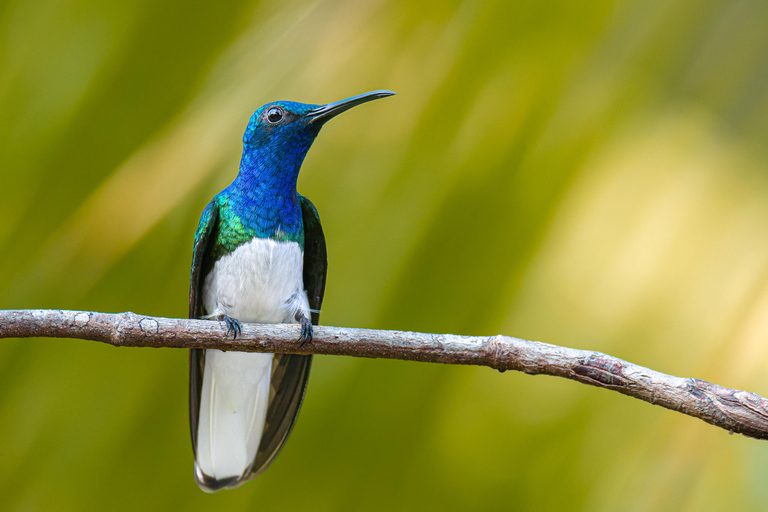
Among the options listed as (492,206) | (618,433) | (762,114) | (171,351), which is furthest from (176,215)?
(762,114)

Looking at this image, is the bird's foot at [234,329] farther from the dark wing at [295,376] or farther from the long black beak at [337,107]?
the long black beak at [337,107]

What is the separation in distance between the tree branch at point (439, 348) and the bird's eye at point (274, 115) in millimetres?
849

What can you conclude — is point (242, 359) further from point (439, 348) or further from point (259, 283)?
point (439, 348)

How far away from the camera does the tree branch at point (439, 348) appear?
4.46ft

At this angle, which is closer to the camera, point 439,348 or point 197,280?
point 439,348

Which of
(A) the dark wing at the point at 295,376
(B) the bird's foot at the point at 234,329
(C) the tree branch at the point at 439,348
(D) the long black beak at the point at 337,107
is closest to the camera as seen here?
(C) the tree branch at the point at 439,348

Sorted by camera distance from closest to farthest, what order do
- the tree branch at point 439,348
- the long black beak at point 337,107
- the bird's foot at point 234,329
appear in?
1. the tree branch at point 439,348
2. the bird's foot at point 234,329
3. the long black beak at point 337,107

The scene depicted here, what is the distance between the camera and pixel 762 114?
2.78 metres

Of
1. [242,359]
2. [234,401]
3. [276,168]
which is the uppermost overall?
[276,168]

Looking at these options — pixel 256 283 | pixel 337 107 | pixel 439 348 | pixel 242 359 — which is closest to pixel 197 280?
pixel 256 283

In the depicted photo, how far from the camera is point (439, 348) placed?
1504 millimetres

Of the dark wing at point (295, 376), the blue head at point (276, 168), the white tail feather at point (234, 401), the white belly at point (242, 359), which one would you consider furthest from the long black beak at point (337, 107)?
the white tail feather at point (234, 401)

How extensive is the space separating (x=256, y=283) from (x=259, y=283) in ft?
0.03

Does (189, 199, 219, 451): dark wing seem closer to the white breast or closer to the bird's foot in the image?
the white breast
